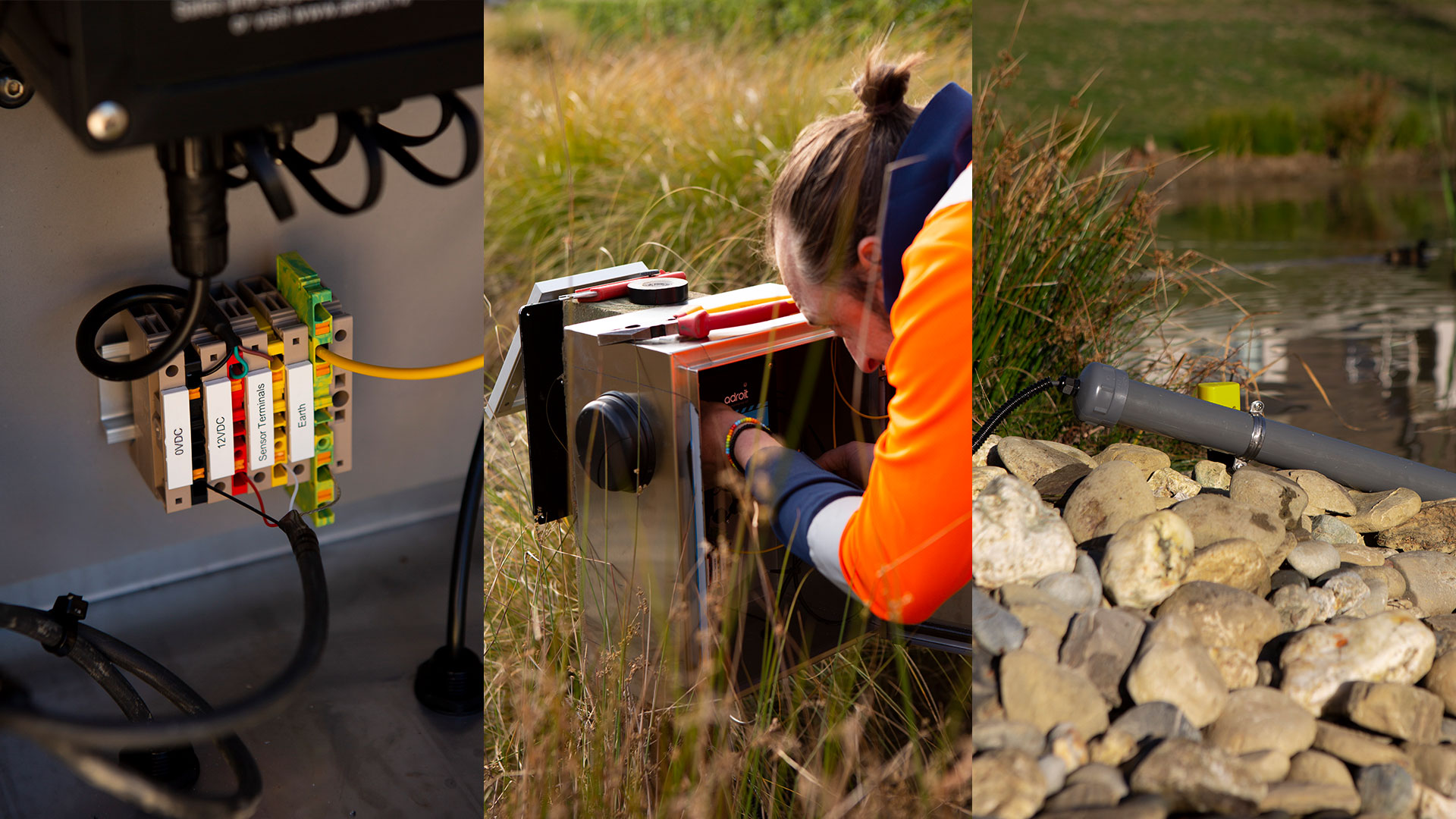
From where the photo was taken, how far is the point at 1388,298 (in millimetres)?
2531

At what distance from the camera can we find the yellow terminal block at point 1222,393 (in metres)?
1.61

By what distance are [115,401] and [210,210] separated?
772 mm

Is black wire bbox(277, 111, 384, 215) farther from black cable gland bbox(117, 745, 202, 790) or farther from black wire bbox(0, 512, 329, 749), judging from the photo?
black cable gland bbox(117, 745, 202, 790)

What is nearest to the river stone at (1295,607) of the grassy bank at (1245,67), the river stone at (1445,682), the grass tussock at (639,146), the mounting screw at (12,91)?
the river stone at (1445,682)

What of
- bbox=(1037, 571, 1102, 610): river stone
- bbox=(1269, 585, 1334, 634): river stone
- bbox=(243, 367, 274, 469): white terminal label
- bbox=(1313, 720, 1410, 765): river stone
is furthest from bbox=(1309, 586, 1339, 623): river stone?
bbox=(243, 367, 274, 469): white terminal label

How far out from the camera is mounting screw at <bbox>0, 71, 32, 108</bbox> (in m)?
1.09

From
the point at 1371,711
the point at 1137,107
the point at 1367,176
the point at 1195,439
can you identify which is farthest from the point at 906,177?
the point at 1137,107

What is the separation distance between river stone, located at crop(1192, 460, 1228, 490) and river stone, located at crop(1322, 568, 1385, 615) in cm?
24

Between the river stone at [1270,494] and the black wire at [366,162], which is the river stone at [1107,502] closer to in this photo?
the river stone at [1270,494]

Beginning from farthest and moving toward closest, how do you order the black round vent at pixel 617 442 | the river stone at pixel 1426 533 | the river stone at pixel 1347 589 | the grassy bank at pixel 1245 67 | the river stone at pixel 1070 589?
the grassy bank at pixel 1245 67, the river stone at pixel 1426 533, the river stone at pixel 1347 589, the river stone at pixel 1070 589, the black round vent at pixel 617 442

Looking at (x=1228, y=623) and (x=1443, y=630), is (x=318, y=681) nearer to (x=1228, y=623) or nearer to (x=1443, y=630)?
(x=1228, y=623)

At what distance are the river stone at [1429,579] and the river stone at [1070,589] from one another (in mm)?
563

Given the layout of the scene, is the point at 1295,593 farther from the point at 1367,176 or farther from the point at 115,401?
the point at 1367,176

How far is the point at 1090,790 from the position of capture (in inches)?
35.7
